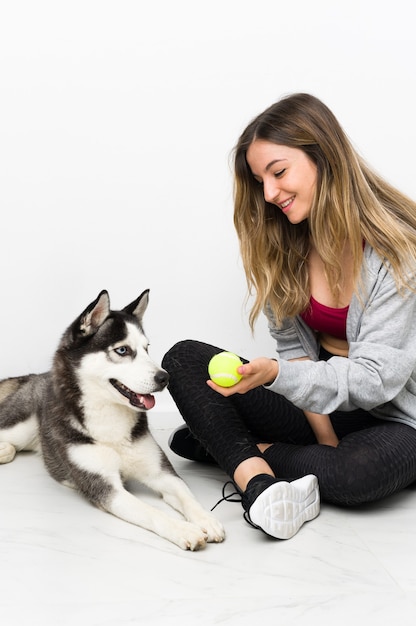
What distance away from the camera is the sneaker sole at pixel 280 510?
6.04ft

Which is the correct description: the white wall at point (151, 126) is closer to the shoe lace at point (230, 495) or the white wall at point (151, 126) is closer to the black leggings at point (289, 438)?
the black leggings at point (289, 438)

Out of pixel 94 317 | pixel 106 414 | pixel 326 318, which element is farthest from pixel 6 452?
pixel 326 318

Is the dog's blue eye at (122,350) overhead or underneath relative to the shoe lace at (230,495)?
overhead

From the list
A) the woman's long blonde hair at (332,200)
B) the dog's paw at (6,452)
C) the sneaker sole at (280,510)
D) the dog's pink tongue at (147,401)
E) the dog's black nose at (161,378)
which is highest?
the woman's long blonde hair at (332,200)

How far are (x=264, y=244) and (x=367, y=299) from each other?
0.40 meters

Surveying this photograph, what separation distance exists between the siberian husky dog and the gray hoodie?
44 cm

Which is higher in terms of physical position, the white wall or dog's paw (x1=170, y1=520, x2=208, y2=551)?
the white wall

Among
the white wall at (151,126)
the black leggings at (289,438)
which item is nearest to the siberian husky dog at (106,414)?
the black leggings at (289,438)

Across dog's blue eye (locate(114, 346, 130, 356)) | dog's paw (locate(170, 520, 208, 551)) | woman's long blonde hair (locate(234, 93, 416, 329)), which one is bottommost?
dog's paw (locate(170, 520, 208, 551))

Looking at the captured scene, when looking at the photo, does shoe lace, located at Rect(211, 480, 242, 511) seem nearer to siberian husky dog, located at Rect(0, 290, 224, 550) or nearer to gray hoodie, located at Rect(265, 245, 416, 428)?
siberian husky dog, located at Rect(0, 290, 224, 550)

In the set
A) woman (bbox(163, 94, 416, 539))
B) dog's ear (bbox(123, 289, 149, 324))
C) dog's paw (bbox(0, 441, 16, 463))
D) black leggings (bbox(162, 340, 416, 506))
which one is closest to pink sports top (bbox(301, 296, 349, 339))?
woman (bbox(163, 94, 416, 539))

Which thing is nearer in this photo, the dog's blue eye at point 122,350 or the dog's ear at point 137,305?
the dog's blue eye at point 122,350

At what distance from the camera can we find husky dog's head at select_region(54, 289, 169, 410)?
7.16 ft

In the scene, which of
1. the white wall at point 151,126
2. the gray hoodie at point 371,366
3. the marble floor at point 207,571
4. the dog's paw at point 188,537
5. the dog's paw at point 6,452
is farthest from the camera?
the white wall at point 151,126
